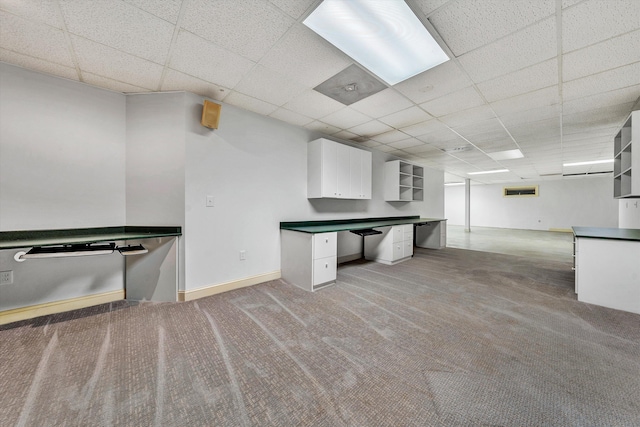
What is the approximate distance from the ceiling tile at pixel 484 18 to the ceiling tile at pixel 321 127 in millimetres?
2112

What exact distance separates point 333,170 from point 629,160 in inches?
143

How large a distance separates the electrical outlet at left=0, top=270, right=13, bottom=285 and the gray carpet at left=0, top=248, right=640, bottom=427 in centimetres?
39

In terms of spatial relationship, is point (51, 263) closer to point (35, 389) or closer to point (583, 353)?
point (35, 389)

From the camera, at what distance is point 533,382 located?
1451 mm

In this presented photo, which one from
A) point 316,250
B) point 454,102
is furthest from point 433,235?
point 316,250

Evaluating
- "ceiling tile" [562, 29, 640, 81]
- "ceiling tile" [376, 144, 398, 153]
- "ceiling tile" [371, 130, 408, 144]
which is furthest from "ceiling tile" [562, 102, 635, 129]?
"ceiling tile" [376, 144, 398, 153]

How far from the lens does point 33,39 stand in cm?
182

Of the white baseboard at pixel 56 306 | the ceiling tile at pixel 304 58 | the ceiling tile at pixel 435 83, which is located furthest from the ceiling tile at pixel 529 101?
the white baseboard at pixel 56 306

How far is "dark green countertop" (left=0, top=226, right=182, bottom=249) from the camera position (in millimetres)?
1976

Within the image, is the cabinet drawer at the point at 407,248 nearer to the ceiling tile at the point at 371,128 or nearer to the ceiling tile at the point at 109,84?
the ceiling tile at the point at 371,128

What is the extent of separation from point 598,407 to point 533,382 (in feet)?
0.85

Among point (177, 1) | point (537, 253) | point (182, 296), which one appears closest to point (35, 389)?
point (182, 296)

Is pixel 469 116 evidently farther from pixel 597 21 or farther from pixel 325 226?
pixel 325 226

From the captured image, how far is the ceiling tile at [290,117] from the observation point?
10.6 ft
